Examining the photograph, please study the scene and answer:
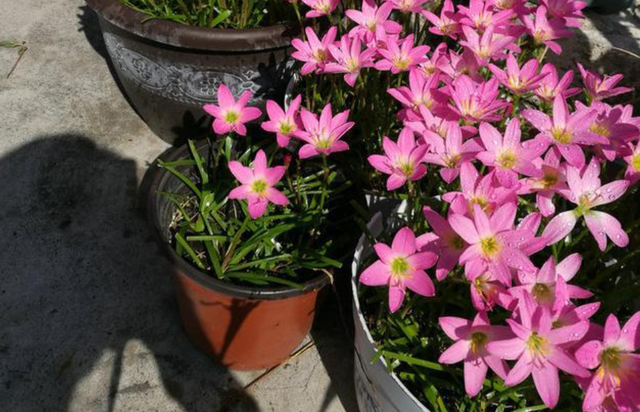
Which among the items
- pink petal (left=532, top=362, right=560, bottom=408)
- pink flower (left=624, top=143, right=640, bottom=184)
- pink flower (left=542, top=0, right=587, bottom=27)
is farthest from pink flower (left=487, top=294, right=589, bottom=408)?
pink flower (left=542, top=0, right=587, bottom=27)

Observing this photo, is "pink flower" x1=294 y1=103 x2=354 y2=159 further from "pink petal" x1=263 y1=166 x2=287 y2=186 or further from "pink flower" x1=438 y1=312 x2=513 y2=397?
"pink flower" x1=438 y1=312 x2=513 y2=397

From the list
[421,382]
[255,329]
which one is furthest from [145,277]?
[421,382]

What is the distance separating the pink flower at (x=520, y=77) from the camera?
1.09 m

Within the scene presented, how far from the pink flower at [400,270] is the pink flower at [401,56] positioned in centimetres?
39

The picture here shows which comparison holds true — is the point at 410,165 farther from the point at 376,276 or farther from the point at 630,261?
the point at 630,261

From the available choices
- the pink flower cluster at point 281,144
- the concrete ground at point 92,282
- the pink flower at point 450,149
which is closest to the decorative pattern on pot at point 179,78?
the concrete ground at point 92,282

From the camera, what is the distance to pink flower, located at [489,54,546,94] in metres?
1.09

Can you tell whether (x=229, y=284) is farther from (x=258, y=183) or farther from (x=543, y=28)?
(x=543, y=28)

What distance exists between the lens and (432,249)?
3.01 feet

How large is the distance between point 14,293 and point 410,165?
118 cm

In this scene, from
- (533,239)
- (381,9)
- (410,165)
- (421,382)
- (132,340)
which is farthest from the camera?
(132,340)

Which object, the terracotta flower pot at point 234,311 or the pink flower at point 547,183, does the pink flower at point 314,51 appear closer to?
the terracotta flower pot at point 234,311

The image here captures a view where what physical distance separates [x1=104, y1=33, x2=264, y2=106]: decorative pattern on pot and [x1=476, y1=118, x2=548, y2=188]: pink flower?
898mm

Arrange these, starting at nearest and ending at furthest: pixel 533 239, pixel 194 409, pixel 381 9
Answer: pixel 533 239, pixel 381 9, pixel 194 409
